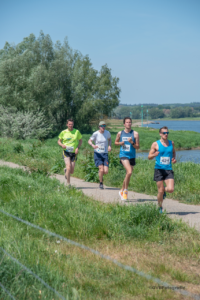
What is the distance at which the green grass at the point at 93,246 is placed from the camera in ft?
11.6

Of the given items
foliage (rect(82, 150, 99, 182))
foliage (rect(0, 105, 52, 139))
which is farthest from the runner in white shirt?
foliage (rect(0, 105, 52, 139))

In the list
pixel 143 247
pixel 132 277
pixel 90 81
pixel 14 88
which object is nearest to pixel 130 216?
pixel 143 247

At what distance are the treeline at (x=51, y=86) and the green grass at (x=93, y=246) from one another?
3299cm

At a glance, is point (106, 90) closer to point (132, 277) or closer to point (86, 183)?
point (86, 183)

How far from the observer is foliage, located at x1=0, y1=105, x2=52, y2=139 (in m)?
38.0

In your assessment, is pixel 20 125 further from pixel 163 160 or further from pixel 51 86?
pixel 163 160

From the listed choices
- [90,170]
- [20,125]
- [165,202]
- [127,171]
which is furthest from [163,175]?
[20,125]

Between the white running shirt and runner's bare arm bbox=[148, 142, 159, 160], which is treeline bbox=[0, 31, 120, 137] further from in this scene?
runner's bare arm bbox=[148, 142, 159, 160]

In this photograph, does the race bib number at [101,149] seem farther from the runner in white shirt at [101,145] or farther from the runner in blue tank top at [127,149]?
the runner in blue tank top at [127,149]

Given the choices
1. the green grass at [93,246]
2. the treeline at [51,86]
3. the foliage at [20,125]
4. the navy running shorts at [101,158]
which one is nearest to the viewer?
the green grass at [93,246]

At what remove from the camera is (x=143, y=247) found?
4867mm

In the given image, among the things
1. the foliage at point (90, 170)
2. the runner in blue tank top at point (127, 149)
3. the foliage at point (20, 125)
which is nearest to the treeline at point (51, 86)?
the foliage at point (20, 125)

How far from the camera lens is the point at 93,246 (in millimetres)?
4891

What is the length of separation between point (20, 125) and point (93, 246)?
34869mm
